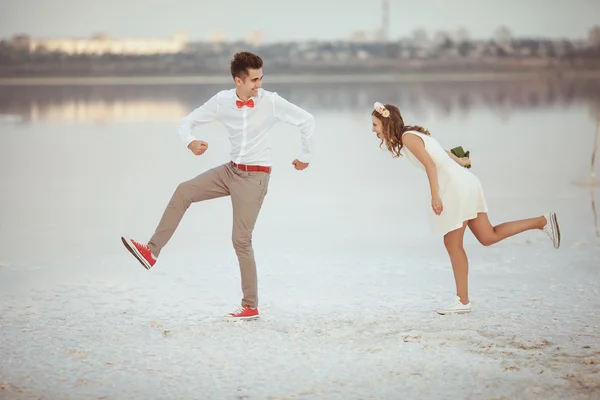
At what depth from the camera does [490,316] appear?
412 centimetres

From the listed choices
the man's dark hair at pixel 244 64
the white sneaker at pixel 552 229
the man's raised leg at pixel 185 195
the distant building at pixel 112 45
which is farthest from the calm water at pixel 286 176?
the distant building at pixel 112 45

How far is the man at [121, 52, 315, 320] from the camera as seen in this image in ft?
13.5

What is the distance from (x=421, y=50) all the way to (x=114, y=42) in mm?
7362

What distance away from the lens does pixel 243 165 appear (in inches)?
165

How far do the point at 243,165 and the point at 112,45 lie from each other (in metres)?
19.3

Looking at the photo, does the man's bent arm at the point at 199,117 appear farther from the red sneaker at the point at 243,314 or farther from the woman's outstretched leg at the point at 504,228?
the woman's outstretched leg at the point at 504,228

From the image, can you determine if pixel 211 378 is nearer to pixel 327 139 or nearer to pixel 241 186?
pixel 241 186

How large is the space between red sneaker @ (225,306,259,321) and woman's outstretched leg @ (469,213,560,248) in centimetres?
100

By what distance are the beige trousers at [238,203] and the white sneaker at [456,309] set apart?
0.76 metres

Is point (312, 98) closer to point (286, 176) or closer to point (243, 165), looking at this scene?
point (286, 176)

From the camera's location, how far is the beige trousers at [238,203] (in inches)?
164

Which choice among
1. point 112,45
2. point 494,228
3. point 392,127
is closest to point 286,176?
point 494,228

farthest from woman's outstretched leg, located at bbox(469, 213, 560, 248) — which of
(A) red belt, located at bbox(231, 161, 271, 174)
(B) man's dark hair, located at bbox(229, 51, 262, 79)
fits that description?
(B) man's dark hair, located at bbox(229, 51, 262, 79)

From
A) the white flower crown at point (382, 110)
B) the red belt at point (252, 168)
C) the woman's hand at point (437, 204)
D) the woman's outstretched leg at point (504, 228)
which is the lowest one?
the woman's outstretched leg at point (504, 228)
